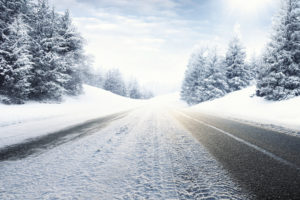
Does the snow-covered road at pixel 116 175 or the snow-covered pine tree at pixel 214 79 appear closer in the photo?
the snow-covered road at pixel 116 175

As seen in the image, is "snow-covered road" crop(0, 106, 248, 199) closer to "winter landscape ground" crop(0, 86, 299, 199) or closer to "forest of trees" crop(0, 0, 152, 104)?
"winter landscape ground" crop(0, 86, 299, 199)

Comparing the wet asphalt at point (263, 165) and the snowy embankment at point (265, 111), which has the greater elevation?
the snowy embankment at point (265, 111)

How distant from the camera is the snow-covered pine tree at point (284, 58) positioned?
12681 mm

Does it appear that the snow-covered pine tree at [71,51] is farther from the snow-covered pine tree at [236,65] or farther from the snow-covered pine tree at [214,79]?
the snow-covered pine tree at [236,65]

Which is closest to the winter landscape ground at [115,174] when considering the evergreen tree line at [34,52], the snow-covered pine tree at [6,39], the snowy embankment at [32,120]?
the snowy embankment at [32,120]

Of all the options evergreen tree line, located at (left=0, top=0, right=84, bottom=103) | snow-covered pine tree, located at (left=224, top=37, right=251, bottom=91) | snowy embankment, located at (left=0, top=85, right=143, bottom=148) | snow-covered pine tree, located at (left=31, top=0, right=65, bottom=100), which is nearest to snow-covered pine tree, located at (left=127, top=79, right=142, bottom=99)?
evergreen tree line, located at (left=0, top=0, right=84, bottom=103)

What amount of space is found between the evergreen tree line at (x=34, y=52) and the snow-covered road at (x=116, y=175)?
12899mm

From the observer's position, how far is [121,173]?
2.17 meters

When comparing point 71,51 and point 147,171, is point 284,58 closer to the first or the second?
point 147,171

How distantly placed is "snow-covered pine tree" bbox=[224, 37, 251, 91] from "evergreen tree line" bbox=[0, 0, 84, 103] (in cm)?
2256

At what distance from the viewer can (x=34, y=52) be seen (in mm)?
15695

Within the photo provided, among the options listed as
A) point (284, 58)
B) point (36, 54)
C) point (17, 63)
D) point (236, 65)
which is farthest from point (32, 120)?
point (236, 65)

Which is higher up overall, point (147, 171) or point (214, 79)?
point (214, 79)

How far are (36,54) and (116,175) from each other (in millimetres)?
17819
